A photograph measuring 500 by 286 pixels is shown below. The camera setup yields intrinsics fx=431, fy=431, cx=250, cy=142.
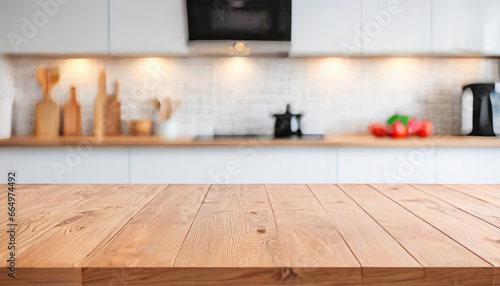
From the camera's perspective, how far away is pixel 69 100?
304cm

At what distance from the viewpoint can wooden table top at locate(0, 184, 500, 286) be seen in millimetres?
594

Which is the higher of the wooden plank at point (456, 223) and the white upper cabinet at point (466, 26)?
the white upper cabinet at point (466, 26)

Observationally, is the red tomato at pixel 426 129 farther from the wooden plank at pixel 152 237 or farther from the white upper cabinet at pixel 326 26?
the wooden plank at pixel 152 237

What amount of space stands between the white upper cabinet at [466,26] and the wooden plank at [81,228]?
90.5 inches

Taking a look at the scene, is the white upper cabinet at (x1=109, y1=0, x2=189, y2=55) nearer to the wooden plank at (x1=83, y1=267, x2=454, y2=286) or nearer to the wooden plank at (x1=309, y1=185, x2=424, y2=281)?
the wooden plank at (x1=309, y1=185, x2=424, y2=281)

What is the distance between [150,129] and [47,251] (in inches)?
95.1

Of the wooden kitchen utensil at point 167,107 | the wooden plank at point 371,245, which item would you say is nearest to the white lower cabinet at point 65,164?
the wooden kitchen utensil at point 167,107

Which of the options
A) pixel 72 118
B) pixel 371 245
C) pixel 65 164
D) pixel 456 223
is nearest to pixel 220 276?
pixel 371 245

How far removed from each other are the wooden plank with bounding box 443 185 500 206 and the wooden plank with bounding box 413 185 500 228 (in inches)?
0.9

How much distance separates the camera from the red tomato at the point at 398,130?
274 cm

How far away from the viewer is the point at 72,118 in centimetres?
299

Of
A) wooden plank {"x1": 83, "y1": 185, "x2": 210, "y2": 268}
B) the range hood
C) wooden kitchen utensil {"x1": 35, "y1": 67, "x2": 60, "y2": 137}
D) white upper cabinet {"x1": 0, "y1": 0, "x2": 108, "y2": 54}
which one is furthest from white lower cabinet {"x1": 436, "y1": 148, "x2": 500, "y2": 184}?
wooden kitchen utensil {"x1": 35, "y1": 67, "x2": 60, "y2": 137}

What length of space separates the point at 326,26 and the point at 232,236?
225 cm

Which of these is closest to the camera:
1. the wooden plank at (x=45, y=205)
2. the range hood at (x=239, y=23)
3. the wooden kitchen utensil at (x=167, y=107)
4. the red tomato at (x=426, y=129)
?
the wooden plank at (x=45, y=205)
